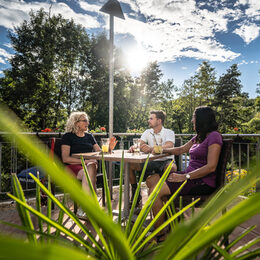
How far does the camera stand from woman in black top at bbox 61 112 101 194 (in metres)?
2.85

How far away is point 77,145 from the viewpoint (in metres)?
3.11

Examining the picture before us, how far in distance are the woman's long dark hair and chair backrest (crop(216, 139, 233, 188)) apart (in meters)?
0.25

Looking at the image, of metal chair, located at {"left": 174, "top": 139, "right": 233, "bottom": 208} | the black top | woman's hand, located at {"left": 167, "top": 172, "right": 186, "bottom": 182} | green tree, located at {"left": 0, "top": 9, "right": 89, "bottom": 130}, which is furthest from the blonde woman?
green tree, located at {"left": 0, "top": 9, "right": 89, "bottom": 130}

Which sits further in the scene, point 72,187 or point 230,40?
point 230,40

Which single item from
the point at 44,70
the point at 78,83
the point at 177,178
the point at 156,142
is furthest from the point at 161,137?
the point at 78,83

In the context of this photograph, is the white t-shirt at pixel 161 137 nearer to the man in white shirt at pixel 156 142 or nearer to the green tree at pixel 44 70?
the man in white shirt at pixel 156 142

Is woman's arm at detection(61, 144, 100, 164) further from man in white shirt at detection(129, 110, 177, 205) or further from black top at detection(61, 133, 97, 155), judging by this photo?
man in white shirt at detection(129, 110, 177, 205)

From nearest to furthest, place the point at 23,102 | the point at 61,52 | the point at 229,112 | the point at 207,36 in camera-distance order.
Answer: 1. the point at 23,102
2. the point at 61,52
3. the point at 207,36
4. the point at 229,112

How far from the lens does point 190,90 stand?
26.9m

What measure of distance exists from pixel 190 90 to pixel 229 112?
5670 mm

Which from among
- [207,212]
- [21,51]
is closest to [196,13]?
[21,51]

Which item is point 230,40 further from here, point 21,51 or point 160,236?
point 160,236

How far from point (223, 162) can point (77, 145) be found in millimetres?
2051

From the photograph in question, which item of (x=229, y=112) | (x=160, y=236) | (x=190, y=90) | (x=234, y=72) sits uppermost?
(x=234, y=72)
